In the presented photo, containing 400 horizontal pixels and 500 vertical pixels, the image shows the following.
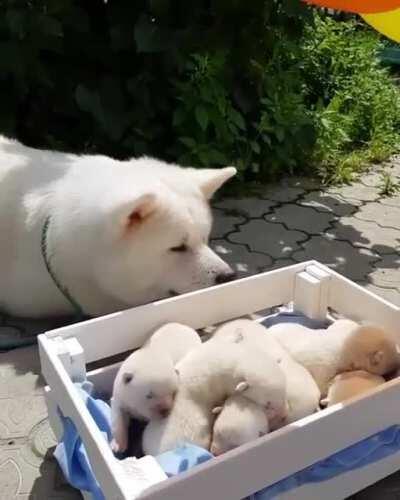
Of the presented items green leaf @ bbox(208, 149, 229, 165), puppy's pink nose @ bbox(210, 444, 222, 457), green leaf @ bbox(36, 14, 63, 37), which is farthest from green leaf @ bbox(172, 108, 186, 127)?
puppy's pink nose @ bbox(210, 444, 222, 457)

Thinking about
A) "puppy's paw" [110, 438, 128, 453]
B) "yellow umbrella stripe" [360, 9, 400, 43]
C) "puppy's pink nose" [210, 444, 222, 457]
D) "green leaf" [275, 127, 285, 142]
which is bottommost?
"puppy's paw" [110, 438, 128, 453]

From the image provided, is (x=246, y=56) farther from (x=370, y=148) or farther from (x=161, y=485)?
(x=161, y=485)

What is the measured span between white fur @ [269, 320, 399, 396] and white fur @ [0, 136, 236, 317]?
419 mm

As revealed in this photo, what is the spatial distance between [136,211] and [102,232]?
13 cm

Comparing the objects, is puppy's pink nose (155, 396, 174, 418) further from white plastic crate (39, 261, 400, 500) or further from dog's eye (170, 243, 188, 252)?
dog's eye (170, 243, 188, 252)

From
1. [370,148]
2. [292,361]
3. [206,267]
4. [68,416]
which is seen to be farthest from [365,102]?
[68,416]

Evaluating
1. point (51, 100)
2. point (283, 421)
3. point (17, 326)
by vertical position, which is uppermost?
point (51, 100)

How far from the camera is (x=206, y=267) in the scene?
214 centimetres

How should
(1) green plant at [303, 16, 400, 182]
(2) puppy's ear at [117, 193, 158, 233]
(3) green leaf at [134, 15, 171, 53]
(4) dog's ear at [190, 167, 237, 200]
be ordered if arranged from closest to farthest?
1. (2) puppy's ear at [117, 193, 158, 233]
2. (4) dog's ear at [190, 167, 237, 200]
3. (3) green leaf at [134, 15, 171, 53]
4. (1) green plant at [303, 16, 400, 182]

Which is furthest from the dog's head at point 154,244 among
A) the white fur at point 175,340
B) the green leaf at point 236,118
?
the green leaf at point 236,118

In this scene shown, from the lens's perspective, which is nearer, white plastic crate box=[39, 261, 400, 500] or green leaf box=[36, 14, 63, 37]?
white plastic crate box=[39, 261, 400, 500]

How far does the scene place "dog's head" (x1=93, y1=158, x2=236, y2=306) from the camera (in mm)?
2018

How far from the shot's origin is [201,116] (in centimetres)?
362

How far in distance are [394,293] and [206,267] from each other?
99cm
